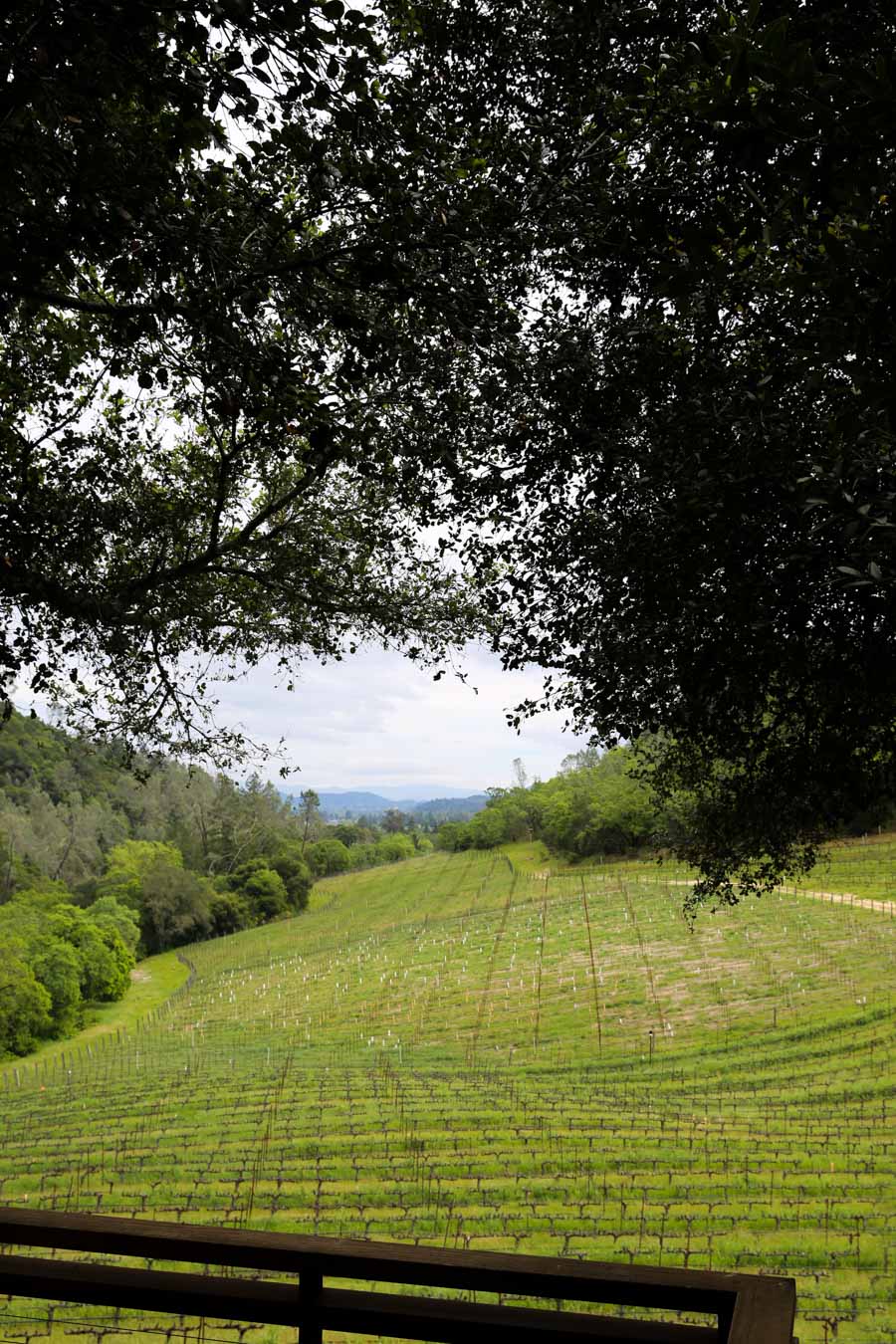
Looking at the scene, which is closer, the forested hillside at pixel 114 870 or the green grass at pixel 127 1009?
the green grass at pixel 127 1009

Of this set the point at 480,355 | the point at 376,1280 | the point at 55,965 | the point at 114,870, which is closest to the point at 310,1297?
the point at 376,1280

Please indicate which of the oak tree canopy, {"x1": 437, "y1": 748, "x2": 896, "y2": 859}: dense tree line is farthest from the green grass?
the oak tree canopy

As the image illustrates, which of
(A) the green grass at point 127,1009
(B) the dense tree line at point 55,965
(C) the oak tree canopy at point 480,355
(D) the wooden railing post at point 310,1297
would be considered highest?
(C) the oak tree canopy at point 480,355

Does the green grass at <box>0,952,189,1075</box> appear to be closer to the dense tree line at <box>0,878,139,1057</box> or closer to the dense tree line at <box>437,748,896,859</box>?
the dense tree line at <box>0,878,139,1057</box>

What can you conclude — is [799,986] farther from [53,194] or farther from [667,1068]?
[53,194]

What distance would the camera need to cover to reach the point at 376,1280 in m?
1.42

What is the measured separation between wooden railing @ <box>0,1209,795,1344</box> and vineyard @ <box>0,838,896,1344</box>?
2.52 m

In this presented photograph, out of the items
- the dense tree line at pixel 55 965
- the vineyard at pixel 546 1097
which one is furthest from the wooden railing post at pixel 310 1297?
the dense tree line at pixel 55 965

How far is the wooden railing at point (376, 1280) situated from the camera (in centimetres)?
138

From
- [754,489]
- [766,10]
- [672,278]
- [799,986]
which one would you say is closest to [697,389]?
[754,489]

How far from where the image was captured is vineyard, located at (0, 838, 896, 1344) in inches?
326

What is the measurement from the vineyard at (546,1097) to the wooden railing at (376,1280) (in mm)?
2517

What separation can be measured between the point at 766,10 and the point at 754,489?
1.64m

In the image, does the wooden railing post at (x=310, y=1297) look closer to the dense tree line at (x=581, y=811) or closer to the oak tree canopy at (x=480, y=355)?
the oak tree canopy at (x=480, y=355)
